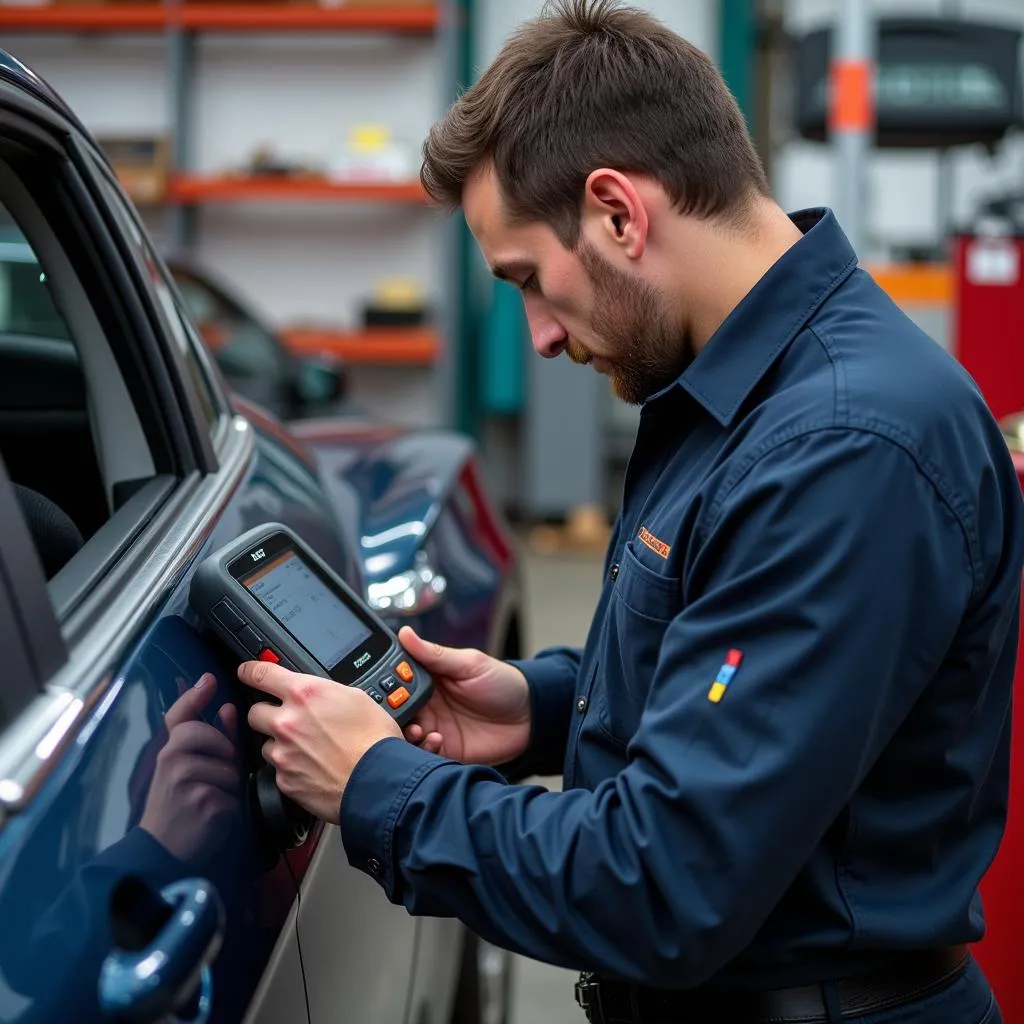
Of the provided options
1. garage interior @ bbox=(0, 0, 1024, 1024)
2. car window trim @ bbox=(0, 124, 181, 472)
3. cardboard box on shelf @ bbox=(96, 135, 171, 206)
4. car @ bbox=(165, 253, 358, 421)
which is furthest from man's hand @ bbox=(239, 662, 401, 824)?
cardboard box on shelf @ bbox=(96, 135, 171, 206)

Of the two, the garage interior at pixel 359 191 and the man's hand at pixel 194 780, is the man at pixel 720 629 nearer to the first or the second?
the man's hand at pixel 194 780

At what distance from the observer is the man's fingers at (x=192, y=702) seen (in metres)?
1.22

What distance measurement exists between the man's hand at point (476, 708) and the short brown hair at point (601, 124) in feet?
1.71

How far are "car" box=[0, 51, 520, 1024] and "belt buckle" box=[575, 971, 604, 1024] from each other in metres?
0.24

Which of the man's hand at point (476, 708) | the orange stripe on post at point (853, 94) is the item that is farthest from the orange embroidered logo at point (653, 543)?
the orange stripe on post at point (853, 94)

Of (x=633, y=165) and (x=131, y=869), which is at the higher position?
(x=633, y=165)

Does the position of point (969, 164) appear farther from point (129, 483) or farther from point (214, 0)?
point (129, 483)

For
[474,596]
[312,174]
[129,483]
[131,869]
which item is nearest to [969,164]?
[312,174]

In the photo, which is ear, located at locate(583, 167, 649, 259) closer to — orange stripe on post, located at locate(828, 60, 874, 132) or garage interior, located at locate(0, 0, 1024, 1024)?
orange stripe on post, located at locate(828, 60, 874, 132)

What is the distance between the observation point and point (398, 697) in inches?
59.7

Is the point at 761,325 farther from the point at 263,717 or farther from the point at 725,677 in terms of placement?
the point at 263,717

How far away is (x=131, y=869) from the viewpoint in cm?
104

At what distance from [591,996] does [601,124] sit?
2.76 ft

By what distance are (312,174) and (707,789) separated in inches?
301
